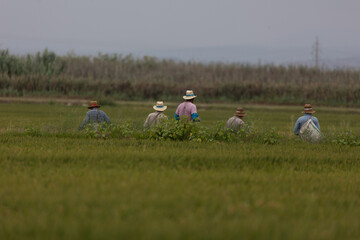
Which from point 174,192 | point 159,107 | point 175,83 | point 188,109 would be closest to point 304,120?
point 188,109

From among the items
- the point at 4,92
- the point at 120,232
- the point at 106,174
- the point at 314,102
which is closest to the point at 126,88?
the point at 4,92

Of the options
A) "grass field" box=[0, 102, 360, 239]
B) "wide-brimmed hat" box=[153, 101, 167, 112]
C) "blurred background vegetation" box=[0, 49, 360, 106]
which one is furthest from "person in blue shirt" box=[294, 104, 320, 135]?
"blurred background vegetation" box=[0, 49, 360, 106]

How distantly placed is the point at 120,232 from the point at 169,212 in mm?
928

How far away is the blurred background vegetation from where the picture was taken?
4131 cm

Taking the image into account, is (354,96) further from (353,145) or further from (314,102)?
(353,145)

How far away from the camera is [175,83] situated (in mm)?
45531

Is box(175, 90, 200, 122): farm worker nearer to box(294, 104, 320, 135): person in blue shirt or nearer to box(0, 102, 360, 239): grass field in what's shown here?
box(0, 102, 360, 239): grass field

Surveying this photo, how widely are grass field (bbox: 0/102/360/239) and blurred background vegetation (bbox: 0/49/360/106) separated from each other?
31119 millimetres

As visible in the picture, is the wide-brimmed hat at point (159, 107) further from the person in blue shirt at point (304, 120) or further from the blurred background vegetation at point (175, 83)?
the blurred background vegetation at point (175, 83)

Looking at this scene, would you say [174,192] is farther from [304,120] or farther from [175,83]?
[175,83]

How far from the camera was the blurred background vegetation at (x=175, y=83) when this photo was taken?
41.3m

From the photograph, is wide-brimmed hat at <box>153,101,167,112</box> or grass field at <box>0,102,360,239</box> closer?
grass field at <box>0,102,360,239</box>

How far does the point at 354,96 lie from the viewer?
138ft

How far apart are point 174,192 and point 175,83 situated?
3940cm
